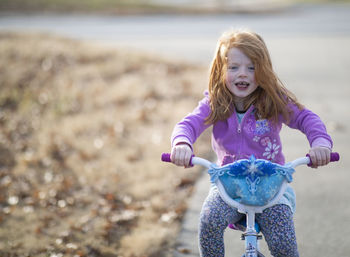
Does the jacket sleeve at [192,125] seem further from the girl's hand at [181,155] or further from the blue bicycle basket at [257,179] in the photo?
the blue bicycle basket at [257,179]

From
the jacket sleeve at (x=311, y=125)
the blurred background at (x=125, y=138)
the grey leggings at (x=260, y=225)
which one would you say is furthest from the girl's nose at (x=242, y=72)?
the blurred background at (x=125, y=138)

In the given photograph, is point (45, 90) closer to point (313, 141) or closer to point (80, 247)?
point (80, 247)

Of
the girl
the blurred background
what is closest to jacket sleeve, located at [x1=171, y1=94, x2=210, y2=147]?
the girl

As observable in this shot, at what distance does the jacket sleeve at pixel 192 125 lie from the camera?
2602 millimetres

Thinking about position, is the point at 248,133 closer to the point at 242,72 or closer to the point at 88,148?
the point at 242,72

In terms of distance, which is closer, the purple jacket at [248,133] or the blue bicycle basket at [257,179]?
the blue bicycle basket at [257,179]

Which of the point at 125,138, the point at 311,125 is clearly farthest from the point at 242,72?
the point at 125,138

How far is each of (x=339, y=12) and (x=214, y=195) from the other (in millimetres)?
18072

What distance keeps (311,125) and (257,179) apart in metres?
0.53

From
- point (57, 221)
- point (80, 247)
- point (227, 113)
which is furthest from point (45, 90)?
point (227, 113)

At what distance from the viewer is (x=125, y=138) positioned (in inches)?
261

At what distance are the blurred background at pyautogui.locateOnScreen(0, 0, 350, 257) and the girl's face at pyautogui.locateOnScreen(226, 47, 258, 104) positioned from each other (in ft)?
5.34

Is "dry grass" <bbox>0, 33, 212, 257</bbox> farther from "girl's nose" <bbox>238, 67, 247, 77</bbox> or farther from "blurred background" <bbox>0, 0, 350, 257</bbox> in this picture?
"girl's nose" <bbox>238, 67, 247, 77</bbox>

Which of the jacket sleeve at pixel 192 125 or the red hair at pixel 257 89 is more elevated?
the red hair at pixel 257 89
